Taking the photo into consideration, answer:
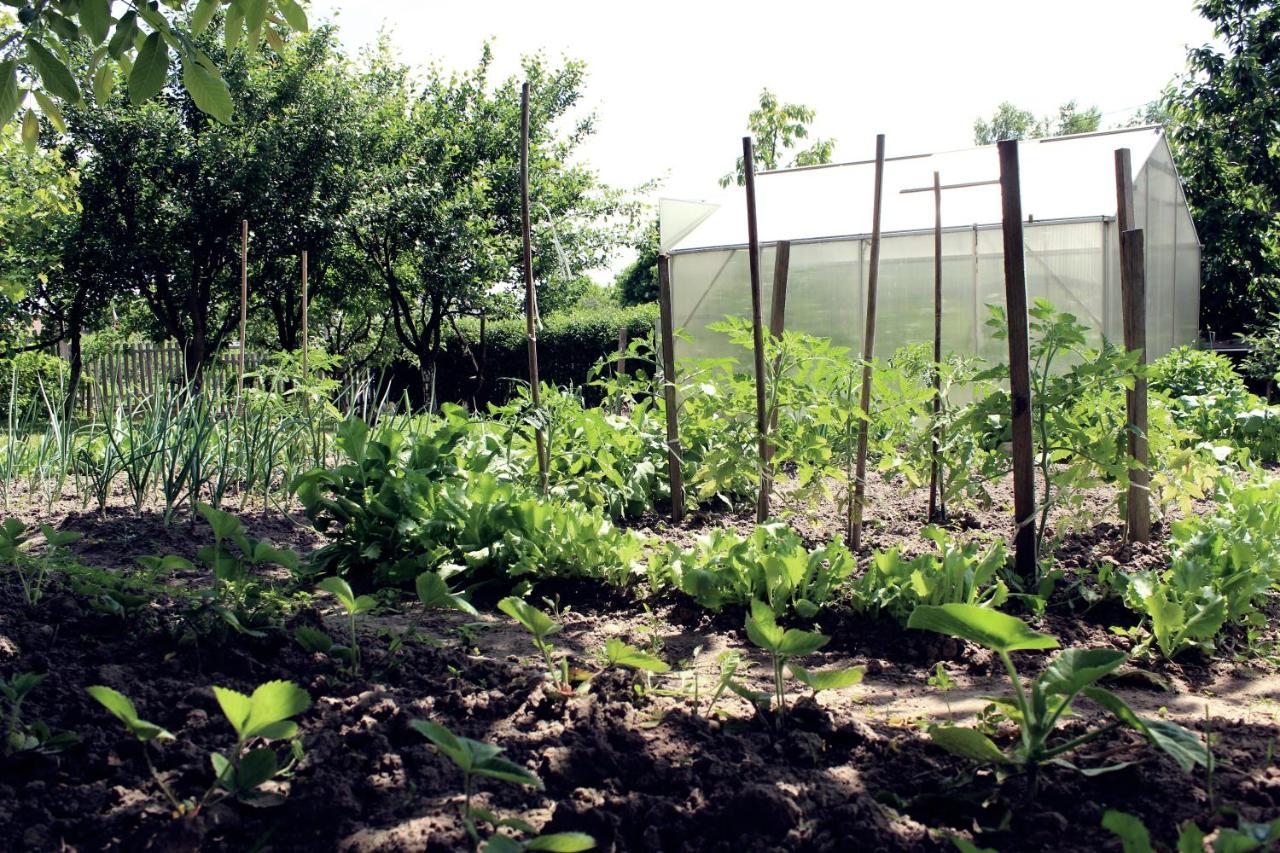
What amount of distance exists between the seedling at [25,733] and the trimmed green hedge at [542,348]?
46.3 feet

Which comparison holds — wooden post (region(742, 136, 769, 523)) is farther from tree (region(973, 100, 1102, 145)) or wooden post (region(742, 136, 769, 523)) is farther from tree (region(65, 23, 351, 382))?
tree (region(973, 100, 1102, 145))

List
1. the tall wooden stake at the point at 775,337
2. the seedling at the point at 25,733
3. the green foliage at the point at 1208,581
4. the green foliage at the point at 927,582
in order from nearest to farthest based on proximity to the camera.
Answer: the seedling at the point at 25,733
the green foliage at the point at 1208,581
the green foliage at the point at 927,582
the tall wooden stake at the point at 775,337

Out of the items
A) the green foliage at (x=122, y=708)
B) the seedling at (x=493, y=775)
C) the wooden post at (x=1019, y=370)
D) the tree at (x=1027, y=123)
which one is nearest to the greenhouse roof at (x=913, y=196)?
the wooden post at (x=1019, y=370)

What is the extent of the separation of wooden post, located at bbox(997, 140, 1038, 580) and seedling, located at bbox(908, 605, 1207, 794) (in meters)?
1.58

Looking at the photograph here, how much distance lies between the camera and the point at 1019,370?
3.33 m

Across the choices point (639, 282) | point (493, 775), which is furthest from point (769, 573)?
point (639, 282)

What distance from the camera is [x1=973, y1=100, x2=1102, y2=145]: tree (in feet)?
176

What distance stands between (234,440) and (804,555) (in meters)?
3.07

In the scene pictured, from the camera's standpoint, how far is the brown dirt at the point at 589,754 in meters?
1.62

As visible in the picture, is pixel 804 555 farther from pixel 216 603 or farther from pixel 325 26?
pixel 325 26

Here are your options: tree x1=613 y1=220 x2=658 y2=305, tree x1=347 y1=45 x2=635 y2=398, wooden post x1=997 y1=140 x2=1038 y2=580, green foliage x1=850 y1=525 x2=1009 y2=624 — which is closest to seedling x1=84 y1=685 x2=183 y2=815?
green foliage x1=850 y1=525 x2=1009 y2=624

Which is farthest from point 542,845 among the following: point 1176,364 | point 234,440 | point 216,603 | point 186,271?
point 186,271

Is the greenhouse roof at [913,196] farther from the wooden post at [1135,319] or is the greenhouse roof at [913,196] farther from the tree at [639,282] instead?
the tree at [639,282]

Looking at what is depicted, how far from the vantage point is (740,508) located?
524 cm
